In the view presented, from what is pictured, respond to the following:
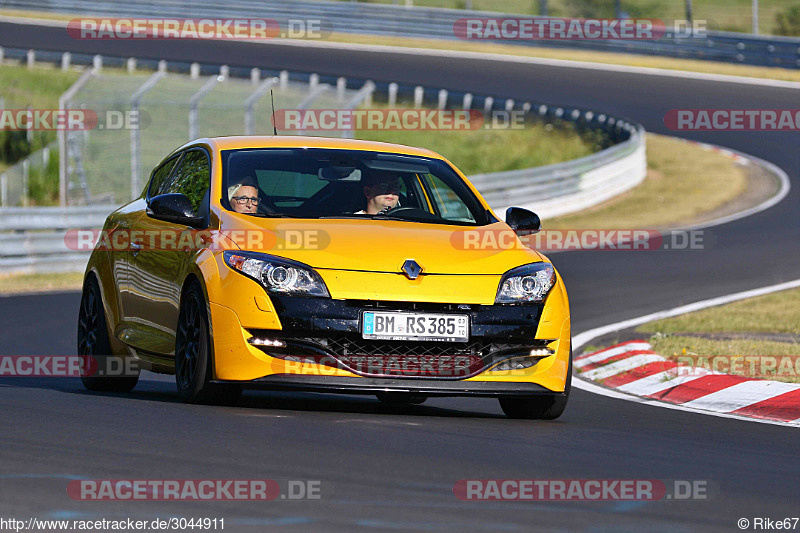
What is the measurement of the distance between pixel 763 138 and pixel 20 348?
25.2m

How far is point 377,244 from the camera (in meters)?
Result: 7.98

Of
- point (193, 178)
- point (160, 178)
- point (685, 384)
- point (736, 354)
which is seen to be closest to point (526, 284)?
point (193, 178)

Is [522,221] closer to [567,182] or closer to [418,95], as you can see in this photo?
[567,182]

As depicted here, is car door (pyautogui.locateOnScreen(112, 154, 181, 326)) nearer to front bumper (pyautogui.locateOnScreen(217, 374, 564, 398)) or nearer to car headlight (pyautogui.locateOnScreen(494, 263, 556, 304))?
front bumper (pyautogui.locateOnScreen(217, 374, 564, 398))

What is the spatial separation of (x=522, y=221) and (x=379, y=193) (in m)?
0.87

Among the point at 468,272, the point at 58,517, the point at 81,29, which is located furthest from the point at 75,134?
the point at 81,29

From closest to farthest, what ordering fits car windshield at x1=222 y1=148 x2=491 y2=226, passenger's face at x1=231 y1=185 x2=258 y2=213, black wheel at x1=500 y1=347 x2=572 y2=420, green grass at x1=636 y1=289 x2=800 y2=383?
black wheel at x1=500 y1=347 x2=572 y2=420
passenger's face at x1=231 y1=185 x2=258 y2=213
car windshield at x1=222 y1=148 x2=491 y2=226
green grass at x1=636 y1=289 x2=800 y2=383

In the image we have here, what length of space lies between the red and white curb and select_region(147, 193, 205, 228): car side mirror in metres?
3.39

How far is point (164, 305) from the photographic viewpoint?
344 inches

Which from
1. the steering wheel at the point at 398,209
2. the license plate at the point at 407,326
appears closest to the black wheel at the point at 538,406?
the license plate at the point at 407,326

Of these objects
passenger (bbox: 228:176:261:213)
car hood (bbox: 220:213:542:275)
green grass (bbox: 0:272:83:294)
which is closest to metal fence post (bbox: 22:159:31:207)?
green grass (bbox: 0:272:83:294)

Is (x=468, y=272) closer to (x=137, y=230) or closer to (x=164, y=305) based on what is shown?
(x=164, y=305)

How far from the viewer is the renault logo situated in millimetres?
7779

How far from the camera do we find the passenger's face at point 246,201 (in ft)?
28.2
